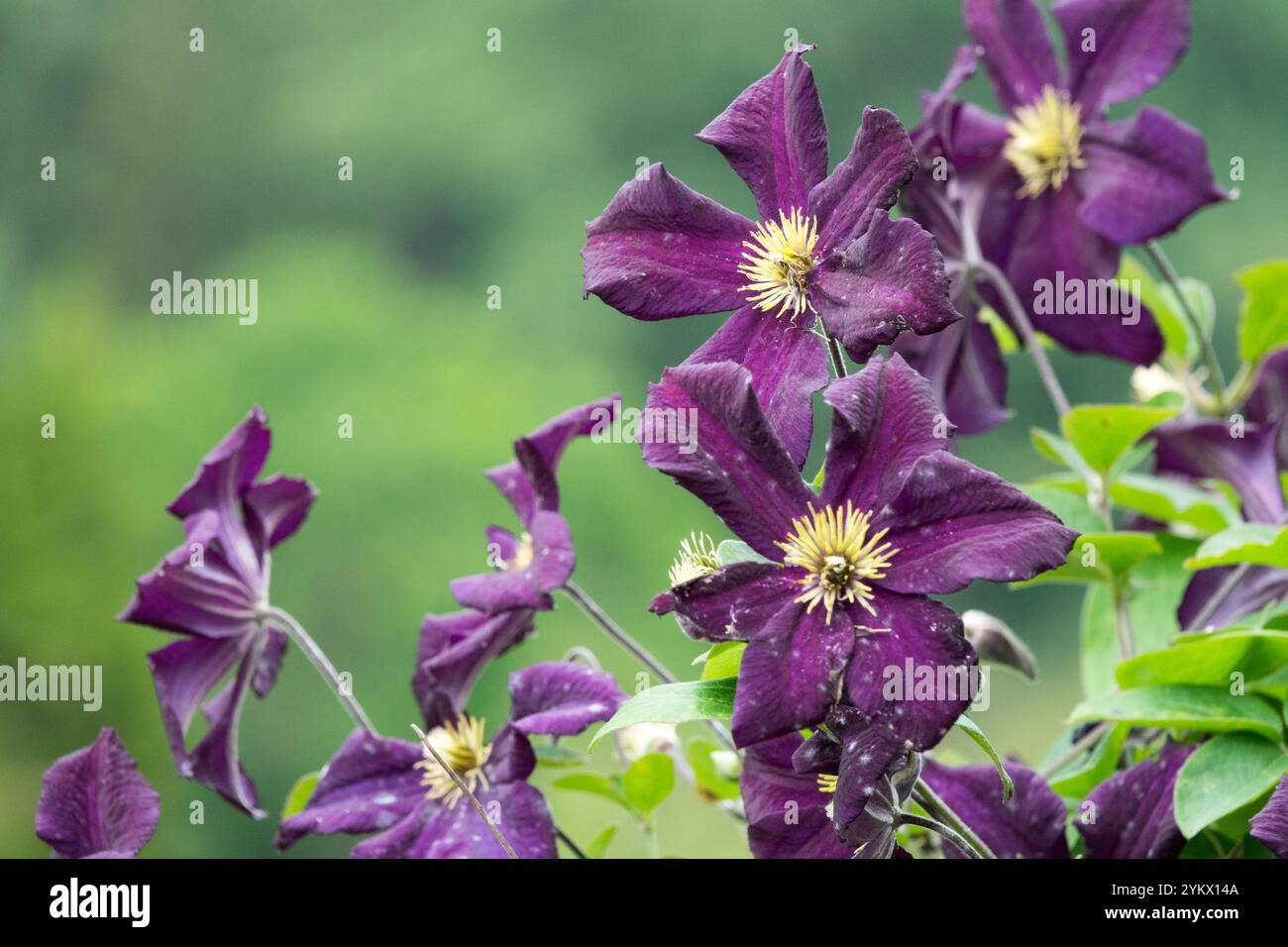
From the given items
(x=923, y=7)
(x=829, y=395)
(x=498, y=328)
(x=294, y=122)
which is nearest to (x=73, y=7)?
(x=294, y=122)

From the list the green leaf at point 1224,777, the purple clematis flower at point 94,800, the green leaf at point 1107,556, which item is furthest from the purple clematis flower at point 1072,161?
the purple clematis flower at point 94,800

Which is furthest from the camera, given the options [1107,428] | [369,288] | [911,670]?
[369,288]

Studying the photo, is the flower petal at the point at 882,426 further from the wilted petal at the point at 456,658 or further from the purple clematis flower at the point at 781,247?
the wilted petal at the point at 456,658

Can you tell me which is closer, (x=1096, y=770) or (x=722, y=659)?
(x=722, y=659)

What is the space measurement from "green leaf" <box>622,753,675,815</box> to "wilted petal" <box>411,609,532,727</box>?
65 mm

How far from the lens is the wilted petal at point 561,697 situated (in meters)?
0.43

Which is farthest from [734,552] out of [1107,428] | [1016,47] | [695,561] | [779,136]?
[1016,47]

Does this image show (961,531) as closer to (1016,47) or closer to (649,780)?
(649,780)

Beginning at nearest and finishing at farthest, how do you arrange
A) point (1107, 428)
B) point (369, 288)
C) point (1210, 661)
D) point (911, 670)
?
1. point (911, 670)
2. point (1210, 661)
3. point (1107, 428)
4. point (369, 288)

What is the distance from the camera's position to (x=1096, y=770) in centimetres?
49

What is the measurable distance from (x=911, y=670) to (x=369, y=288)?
2859mm

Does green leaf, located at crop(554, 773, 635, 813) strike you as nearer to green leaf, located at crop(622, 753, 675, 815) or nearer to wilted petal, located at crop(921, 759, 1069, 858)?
green leaf, located at crop(622, 753, 675, 815)

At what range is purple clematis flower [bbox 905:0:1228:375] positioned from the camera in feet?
1.88
